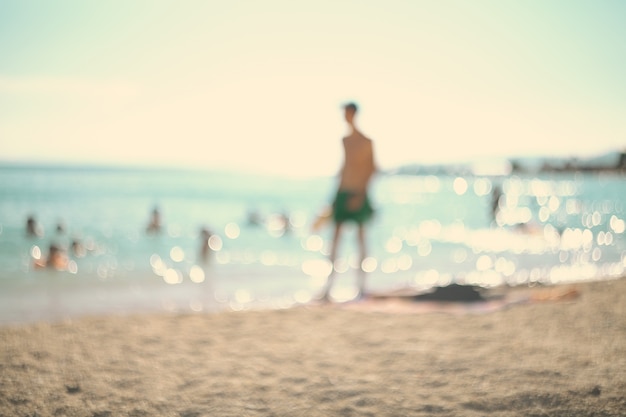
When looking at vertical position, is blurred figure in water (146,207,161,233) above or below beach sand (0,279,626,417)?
below

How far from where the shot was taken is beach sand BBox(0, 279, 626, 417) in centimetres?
264

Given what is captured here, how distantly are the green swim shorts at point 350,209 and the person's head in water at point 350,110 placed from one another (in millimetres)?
873

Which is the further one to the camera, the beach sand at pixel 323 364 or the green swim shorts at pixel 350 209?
the green swim shorts at pixel 350 209

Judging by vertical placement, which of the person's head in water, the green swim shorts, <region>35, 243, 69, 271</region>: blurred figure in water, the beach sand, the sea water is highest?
the person's head in water

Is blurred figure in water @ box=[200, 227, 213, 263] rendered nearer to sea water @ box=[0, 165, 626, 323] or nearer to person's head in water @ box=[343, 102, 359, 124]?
sea water @ box=[0, 165, 626, 323]

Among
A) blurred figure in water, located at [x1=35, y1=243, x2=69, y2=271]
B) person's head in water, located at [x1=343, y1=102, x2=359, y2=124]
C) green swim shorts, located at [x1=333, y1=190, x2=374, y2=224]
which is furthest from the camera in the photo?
blurred figure in water, located at [x1=35, y1=243, x2=69, y2=271]

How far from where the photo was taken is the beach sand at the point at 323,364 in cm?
264

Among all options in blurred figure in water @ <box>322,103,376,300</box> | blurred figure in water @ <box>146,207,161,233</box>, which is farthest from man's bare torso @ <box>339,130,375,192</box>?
blurred figure in water @ <box>146,207,161,233</box>

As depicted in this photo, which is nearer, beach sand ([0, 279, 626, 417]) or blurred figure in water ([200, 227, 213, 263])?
beach sand ([0, 279, 626, 417])

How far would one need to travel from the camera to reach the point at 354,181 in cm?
617

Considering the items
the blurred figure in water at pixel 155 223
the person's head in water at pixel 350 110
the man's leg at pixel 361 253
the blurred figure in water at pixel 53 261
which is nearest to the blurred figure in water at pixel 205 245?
the blurred figure in water at pixel 53 261

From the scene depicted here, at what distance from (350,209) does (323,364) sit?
306cm

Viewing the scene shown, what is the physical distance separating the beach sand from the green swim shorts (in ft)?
4.91

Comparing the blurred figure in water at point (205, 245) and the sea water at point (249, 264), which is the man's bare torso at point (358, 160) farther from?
the blurred figure in water at point (205, 245)
